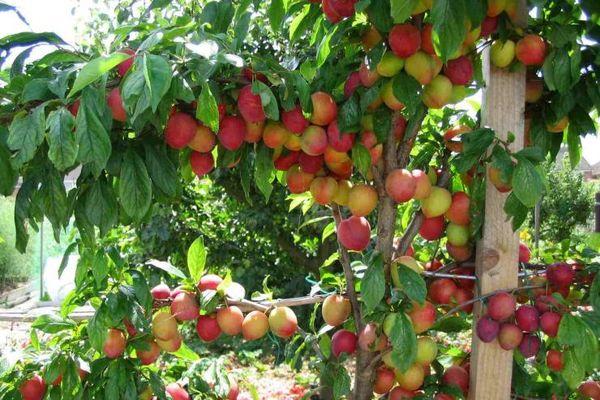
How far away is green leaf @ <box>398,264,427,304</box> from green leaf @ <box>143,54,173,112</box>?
0.56m

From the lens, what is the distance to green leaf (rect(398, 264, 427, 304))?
3.39ft

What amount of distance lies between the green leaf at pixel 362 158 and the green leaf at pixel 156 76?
0.43 meters

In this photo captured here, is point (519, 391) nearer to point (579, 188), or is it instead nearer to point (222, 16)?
point (222, 16)

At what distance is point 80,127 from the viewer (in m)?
0.73

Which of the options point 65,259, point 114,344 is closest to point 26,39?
point 65,259

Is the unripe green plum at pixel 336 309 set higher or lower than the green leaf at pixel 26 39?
lower

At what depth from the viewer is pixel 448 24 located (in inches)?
32.7

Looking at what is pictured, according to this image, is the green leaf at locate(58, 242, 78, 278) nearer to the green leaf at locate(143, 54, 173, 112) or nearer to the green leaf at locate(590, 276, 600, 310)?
the green leaf at locate(143, 54, 173, 112)

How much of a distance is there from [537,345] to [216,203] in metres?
3.73

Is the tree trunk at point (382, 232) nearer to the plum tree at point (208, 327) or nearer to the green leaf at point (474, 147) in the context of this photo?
the green leaf at point (474, 147)

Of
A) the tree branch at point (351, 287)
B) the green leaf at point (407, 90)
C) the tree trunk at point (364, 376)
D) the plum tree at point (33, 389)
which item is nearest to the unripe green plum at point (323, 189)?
the tree branch at point (351, 287)

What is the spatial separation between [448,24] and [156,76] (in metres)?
0.42

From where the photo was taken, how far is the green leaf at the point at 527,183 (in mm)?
939

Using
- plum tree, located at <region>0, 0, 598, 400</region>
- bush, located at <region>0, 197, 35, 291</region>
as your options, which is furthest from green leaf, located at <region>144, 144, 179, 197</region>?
bush, located at <region>0, 197, 35, 291</region>
